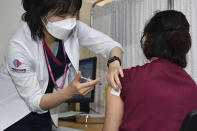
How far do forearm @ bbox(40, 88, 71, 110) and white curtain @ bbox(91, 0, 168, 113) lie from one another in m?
1.28

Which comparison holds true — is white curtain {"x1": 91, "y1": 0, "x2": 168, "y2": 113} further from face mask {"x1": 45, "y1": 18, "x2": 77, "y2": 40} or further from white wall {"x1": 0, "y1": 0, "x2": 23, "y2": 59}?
face mask {"x1": 45, "y1": 18, "x2": 77, "y2": 40}

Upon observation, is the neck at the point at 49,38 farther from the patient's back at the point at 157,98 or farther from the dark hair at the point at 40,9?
the patient's back at the point at 157,98

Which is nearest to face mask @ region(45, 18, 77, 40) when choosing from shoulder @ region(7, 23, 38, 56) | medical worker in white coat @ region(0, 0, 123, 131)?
medical worker in white coat @ region(0, 0, 123, 131)

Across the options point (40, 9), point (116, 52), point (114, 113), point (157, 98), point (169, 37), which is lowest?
point (114, 113)

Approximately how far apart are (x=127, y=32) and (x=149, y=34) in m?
1.35

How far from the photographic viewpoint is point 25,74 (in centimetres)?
120

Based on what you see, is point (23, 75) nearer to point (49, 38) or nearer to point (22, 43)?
point (22, 43)

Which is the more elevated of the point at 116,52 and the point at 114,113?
the point at 116,52

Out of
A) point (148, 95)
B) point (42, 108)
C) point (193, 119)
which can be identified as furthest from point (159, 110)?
point (42, 108)

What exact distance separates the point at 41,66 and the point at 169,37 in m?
0.66

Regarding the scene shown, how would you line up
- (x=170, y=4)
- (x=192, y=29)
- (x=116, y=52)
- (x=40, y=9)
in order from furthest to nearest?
(x=170, y=4), (x=192, y=29), (x=116, y=52), (x=40, y=9)

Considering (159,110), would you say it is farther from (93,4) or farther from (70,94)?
(93,4)

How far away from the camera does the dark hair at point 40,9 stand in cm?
118

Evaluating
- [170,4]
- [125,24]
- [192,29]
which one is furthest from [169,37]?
[125,24]
